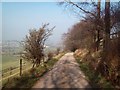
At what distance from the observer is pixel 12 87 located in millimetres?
11875

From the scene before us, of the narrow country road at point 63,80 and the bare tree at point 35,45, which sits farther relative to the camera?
the bare tree at point 35,45

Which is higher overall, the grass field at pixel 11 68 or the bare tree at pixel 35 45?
the bare tree at pixel 35 45

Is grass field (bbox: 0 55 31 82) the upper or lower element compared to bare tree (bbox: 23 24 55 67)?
lower

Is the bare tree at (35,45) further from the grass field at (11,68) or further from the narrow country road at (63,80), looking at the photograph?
the narrow country road at (63,80)

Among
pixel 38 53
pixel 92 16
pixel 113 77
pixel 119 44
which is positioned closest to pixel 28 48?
pixel 38 53

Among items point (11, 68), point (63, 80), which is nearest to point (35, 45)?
point (63, 80)

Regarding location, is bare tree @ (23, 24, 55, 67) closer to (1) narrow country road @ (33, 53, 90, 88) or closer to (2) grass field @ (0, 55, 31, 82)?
(2) grass field @ (0, 55, 31, 82)

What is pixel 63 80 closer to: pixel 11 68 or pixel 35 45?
pixel 35 45

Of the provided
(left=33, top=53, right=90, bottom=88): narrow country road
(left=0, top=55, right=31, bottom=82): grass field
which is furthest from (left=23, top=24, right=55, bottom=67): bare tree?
(left=33, top=53, right=90, bottom=88): narrow country road

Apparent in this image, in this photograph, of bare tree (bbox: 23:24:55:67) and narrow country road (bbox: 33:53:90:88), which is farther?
bare tree (bbox: 23:24:55:67)

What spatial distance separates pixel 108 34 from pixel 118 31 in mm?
933

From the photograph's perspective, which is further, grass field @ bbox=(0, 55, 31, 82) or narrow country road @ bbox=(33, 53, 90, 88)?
grass field @ bbox=(0, 55, 31, 82)

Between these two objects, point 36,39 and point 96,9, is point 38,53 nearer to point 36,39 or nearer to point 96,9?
point 36,39

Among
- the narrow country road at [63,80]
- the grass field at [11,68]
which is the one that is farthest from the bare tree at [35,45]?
the narrow country road at [63,80]
